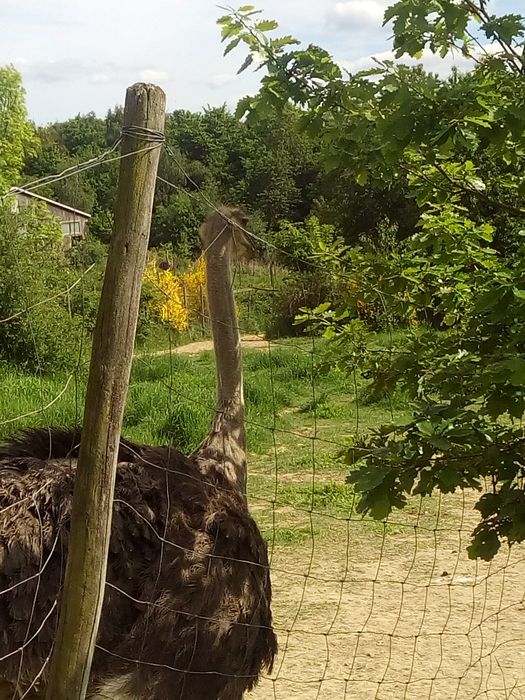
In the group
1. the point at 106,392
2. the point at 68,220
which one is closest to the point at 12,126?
the point at 68,220

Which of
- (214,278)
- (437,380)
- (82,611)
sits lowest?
(82,611)

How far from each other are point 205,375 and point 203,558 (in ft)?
26.3

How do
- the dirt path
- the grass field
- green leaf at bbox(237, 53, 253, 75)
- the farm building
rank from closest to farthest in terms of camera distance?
green leaf at bbox(237, 53, 253, 75), the grass field, the farm building, the dirt path

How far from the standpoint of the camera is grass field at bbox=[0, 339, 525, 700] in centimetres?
382

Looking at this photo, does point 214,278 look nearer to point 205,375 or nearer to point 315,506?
point 315,506

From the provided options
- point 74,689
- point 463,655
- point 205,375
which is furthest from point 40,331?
point 74,689

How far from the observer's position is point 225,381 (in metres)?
3.62

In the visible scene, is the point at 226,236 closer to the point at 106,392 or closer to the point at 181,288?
the point at 106,392

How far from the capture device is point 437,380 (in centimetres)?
231

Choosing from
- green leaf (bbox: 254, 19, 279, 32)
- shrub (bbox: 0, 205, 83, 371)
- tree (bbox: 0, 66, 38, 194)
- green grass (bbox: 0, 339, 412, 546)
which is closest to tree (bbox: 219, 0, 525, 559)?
green leaf (bbox: 254, 19, 279, 32)

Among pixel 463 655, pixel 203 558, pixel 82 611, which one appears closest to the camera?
pixel 82 611

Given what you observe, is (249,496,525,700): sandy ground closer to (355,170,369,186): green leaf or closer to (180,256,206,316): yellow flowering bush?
(180,256,206,316): yellow flowering bush

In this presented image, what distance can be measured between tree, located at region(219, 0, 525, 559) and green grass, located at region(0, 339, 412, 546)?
231cm

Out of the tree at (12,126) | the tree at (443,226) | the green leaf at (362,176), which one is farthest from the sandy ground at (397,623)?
the tree at (12,126)
